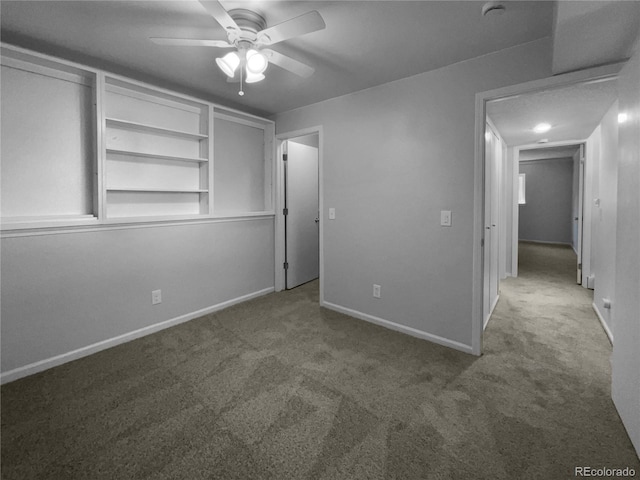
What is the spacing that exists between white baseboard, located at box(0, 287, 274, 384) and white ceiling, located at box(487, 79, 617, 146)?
3372mm

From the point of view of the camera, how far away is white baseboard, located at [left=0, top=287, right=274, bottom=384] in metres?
2.12

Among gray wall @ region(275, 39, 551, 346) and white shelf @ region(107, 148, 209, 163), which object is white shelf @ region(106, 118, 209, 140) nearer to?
white shelf @ region(107, 148, 209, 163)

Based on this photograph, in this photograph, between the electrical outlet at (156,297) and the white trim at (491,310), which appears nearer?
the electrical outlet at (156,297)

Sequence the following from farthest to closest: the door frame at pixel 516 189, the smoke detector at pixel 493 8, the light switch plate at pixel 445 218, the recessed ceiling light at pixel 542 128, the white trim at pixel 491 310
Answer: the door frame at pixel 516 189
the recessed ceiling light at pixel 542 128
the white trim at pixel 491 310
the light switch plate at pixel 445 218
the smoke detector at pixel 493 8

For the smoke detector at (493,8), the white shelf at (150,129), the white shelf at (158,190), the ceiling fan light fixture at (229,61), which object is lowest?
the white shelf at (158,190)

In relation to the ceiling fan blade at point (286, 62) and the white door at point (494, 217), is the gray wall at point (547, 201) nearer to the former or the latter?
the white door at point (494, 217)

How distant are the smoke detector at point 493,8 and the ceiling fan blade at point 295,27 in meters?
0.95

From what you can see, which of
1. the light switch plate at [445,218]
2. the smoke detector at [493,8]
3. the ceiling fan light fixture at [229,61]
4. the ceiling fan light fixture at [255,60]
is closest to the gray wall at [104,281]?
the ceiling fan light fixture at [229,61]

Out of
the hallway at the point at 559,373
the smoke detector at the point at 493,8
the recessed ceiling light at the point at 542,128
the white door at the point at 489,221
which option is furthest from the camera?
the recessed ceiling light at the point at 542,128

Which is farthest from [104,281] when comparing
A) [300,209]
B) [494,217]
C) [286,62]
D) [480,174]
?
[494,217]

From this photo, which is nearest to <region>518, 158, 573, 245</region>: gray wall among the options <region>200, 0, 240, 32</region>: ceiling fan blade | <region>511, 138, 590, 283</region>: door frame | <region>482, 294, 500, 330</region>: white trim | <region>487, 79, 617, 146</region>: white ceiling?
<region>511, 138, 590, 283</region>: door frame

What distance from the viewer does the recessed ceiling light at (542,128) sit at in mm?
3522

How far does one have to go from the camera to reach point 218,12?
4.92 ft

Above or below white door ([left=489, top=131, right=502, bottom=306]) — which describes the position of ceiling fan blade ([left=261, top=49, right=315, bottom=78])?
above
